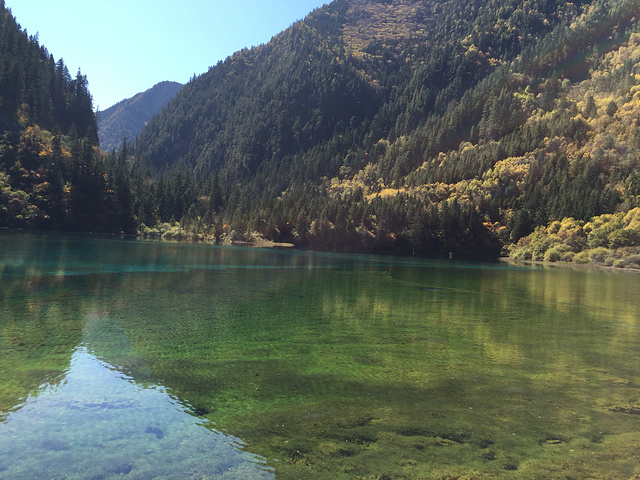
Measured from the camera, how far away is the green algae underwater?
28.3ft

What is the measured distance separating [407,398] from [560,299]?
3119 centimetres

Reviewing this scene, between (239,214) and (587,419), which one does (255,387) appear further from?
(239,214)

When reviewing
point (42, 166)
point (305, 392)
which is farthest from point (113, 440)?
point (42, 166)

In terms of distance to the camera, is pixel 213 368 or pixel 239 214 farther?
pixel 239 214

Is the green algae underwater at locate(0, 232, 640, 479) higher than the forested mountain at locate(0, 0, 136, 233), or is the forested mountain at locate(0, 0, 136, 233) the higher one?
the forested mountain at locate(0, 0, 136, 233)

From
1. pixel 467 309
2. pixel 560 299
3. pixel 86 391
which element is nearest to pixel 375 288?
pixel 467 309

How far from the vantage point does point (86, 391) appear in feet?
39.1

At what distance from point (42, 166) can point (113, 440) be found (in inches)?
6444

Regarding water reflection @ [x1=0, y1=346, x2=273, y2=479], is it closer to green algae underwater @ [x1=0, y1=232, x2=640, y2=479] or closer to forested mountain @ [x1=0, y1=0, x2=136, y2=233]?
green algae underwater @ [x1=0, y1=232, x2=640, y2=479]

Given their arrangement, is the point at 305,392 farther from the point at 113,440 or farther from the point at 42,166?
the point at 42,166

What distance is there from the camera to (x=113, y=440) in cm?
917

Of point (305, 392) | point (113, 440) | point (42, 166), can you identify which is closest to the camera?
point (113, 440)

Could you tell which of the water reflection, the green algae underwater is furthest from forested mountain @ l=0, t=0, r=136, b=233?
the water reflection

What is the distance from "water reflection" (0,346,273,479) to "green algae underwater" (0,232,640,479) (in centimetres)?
4
